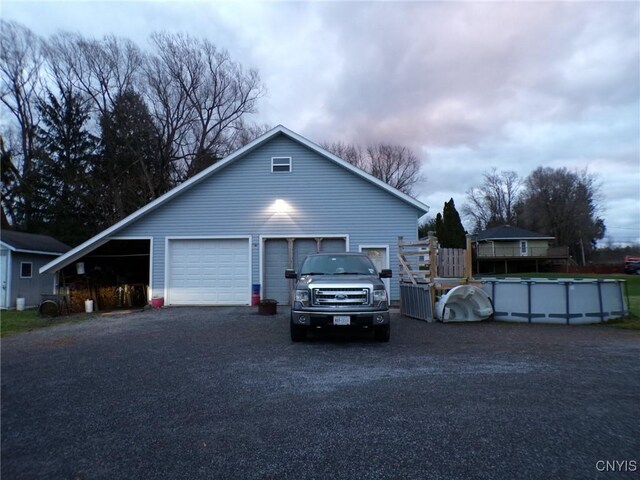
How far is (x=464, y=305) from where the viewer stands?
12195mm

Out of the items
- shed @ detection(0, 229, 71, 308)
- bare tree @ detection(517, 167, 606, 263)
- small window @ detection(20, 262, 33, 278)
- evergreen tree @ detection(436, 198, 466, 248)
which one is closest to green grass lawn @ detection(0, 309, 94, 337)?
shed @ detection(0, 229, 71, 308)

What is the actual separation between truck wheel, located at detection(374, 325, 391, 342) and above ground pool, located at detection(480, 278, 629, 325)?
5053mm

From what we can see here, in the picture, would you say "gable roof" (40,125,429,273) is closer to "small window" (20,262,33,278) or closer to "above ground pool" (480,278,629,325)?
"above ground pool" (480,278,629,325)

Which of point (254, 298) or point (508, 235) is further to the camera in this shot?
point (508, 235)

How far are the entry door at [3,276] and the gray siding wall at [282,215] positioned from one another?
6.88m

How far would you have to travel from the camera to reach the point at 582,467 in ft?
11.3

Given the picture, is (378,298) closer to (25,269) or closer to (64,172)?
(25,269)

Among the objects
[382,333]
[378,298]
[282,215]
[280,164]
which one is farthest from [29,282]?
[378,298]

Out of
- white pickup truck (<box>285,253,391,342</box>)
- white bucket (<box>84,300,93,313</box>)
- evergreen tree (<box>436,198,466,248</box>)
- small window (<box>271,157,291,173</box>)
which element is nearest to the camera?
white pickup truck (<box>285,253,391,342</box>)

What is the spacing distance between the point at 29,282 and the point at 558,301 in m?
21.8

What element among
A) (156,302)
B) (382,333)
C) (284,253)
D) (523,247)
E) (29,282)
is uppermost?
(523,247)

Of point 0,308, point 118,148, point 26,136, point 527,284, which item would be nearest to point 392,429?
point 527,284

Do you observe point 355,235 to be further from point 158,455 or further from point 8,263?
point 8,263

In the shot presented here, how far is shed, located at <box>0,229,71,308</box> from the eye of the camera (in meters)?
19.2
